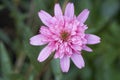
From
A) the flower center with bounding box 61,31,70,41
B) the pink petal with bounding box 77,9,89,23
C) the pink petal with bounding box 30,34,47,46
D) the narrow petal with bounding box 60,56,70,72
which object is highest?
the pink petal with bounding box 77,9,89,23

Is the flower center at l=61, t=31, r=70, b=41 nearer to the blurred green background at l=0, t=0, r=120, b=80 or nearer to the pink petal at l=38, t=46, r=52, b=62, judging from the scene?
the pink petal at l=38, t=46, r=52, b=62

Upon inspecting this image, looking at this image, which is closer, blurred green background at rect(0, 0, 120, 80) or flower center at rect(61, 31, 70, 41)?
flower center at rect(61, 31, 70, 41)

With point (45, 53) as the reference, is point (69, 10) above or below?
above

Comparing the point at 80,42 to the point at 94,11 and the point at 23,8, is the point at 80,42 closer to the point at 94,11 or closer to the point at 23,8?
the point at 94,11

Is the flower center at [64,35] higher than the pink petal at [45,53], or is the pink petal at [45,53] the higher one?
the flower center at [64,35]

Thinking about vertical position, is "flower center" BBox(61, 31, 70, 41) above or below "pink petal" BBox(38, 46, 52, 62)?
above

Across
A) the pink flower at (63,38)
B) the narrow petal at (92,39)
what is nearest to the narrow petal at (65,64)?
the pink flower at (63,38)

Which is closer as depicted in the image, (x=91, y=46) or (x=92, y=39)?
(x=92, y=39)

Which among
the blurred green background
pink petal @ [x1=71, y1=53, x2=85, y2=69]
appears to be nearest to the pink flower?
pink petal @ [x1=71, y1=53, x2=85, y2=69]

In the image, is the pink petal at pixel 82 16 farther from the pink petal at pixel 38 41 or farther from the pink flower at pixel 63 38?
the pink petal at pixel 38 41

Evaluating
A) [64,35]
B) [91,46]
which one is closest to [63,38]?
[64,35]

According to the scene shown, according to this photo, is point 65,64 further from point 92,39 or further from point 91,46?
point 91,46

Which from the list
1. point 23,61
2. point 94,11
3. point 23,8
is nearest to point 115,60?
point 94,11

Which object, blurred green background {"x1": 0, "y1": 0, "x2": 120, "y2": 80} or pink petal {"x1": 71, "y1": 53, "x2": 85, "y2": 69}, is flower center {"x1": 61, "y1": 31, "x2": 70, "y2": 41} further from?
blurred green background {"x1": 0, "y1": 0, "x2": 120, "y2": 80}
